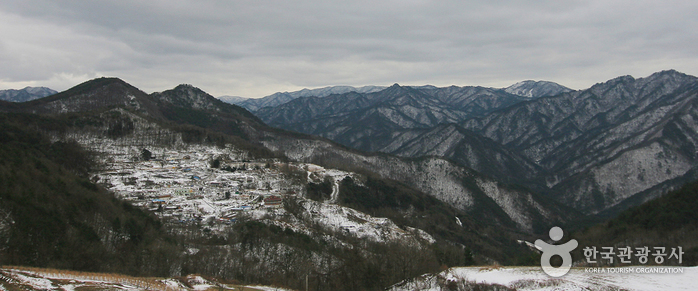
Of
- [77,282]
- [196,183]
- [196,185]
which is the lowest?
[77,282]

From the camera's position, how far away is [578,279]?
48.2 m

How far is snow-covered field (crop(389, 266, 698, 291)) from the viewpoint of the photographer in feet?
148

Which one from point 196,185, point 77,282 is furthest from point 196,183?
point 77,282

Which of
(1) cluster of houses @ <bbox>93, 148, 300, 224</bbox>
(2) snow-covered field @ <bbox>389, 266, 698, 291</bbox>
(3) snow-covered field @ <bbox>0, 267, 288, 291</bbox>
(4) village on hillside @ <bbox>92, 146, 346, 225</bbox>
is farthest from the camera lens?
(4) village on hillside @ <bbox>92, 146, 346, 225</bbox>

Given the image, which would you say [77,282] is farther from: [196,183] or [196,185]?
[196,183]

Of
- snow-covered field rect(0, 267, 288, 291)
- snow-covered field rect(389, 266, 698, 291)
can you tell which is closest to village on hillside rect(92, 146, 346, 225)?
snow-covered field rect(0, 267, 288, 291)

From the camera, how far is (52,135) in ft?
616

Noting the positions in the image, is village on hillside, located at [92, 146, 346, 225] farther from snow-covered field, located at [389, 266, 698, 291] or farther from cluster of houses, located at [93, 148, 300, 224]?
snow-covered field, located at [389, 266, 698, 291]

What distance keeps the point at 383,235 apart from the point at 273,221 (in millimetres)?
33297

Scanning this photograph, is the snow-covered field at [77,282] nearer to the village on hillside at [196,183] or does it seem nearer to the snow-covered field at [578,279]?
the snow-covered field at [578,279]

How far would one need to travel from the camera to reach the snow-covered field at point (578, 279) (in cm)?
4508

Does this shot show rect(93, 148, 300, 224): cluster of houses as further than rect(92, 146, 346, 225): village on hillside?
No

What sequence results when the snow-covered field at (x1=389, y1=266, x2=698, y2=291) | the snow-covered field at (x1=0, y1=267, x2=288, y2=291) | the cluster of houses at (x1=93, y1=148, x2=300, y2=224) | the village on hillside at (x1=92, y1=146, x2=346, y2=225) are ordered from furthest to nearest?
the village on hillside at (x1=92, y1=146, x2=346, y2=225) → the cluster of houses at (x1=93, y1=148, x2=300, y2=224) → the snow-covered field at (x1=389, y1=266, x2=698, y2=291) → the snow-covered field at (x1=0, y1=267, x2=288, y2=291)

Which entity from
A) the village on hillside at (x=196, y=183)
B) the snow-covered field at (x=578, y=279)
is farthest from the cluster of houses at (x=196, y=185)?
the snow-covered field at (x=578, y=279)
